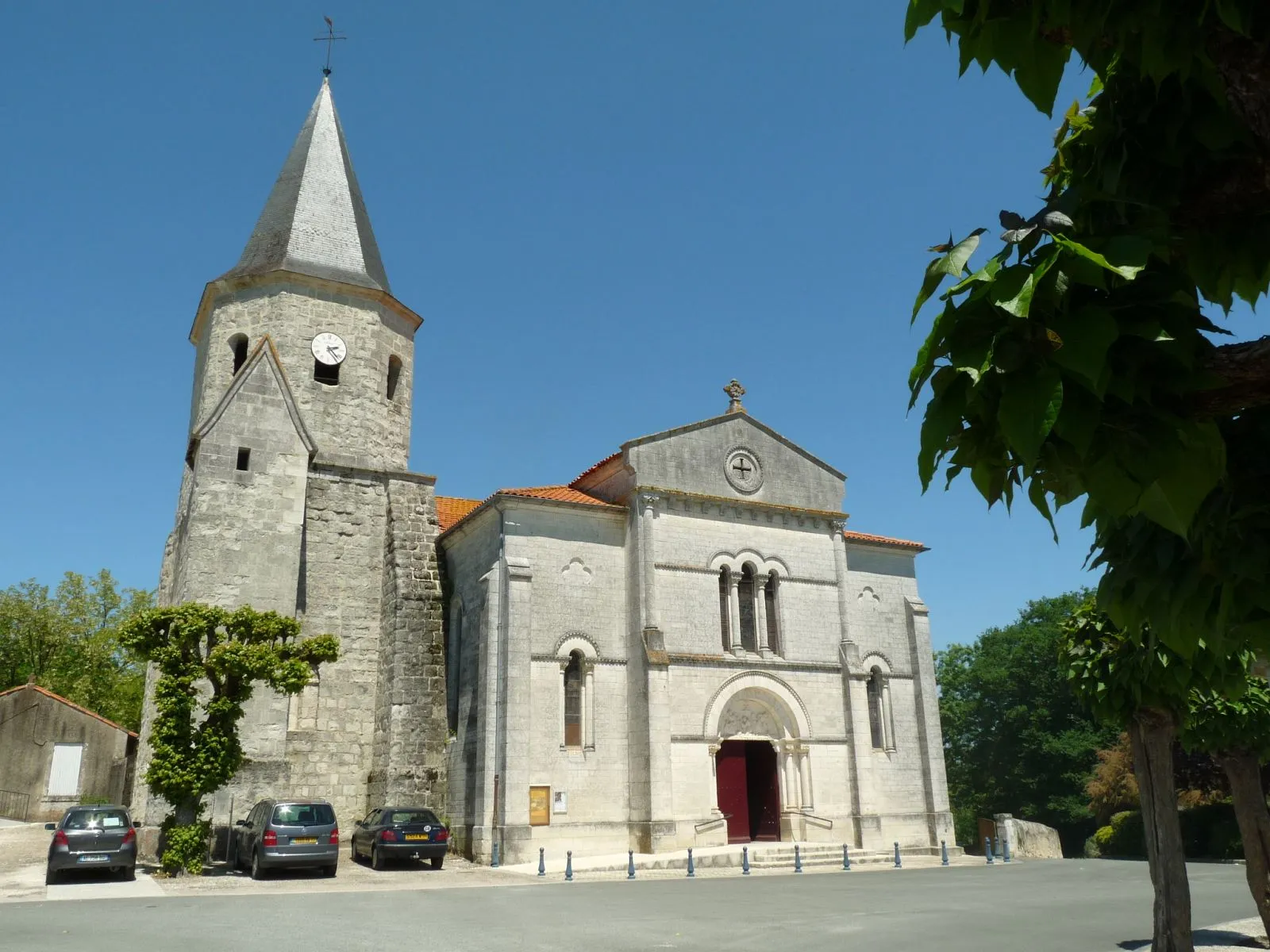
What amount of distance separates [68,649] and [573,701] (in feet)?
145

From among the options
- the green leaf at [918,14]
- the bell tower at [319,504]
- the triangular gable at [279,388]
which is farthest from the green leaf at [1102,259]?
the triangular gable at [279,388]

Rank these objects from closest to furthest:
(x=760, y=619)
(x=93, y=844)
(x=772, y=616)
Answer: (x=93, y=844)
(x=760, y=619)
(x=772, y=616)

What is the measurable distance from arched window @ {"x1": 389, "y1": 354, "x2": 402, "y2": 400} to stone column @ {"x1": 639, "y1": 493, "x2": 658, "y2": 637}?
8.73 meters

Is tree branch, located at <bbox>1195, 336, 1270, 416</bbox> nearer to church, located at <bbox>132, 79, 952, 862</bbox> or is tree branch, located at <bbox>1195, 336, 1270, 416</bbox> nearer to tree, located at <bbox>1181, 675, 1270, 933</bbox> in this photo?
tree, located at <bbox>1181, 675, 1270, 933</bbox>

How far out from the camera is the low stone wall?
29.0 metres

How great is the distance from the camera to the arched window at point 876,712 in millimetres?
28625

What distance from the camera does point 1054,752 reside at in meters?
45.5

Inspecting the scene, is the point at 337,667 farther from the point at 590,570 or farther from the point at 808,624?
the point at 808,624

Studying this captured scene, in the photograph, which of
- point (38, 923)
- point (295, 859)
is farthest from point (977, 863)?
point (38, 923)

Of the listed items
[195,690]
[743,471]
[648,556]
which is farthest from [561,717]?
[743,471]

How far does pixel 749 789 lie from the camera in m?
26.9

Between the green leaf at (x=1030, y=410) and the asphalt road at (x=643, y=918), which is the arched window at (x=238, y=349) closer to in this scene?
the asphalt road at (x=643, y=918)

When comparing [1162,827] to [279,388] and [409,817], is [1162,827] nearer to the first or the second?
[409,817]

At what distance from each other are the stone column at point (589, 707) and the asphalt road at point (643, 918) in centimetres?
513
